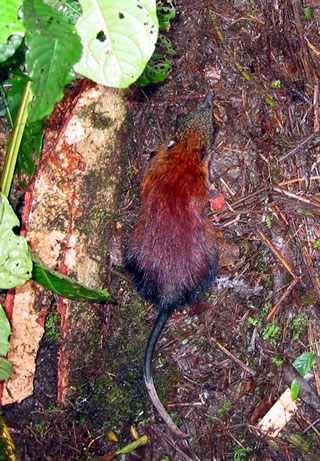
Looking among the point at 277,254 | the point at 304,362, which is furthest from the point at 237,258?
the point at 304,362

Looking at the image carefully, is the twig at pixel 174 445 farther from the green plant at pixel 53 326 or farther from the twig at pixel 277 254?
the twig at pixel 277 254

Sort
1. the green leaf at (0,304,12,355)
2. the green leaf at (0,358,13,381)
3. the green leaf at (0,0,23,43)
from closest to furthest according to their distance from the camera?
the green leaf at (0,0,23,43) < the green leaf at (0,304,12,355) < the green leaf at (0,358,13,381)

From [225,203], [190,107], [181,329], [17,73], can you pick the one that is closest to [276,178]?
[225,203]

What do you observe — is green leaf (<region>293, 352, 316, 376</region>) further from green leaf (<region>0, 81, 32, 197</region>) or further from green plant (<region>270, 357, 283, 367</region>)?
green leaf (<region>0, 81, 32, 197</region>)

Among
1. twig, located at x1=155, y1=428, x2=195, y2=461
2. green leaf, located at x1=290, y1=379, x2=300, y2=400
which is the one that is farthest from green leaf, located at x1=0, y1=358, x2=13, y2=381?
green leaf, located at x1=290, y1=379, x2=300, y2=400

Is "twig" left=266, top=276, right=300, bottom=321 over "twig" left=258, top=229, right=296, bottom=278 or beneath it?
beneath

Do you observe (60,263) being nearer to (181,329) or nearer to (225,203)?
(181,329)

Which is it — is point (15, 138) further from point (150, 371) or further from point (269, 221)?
point (269, 221)

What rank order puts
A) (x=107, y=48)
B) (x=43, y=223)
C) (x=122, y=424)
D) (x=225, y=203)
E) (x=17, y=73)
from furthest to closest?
(x=225, y=203)
(x=122, y=424)
(x=43, y=223)
(x=17, y=73)
(x=107, y=48)
